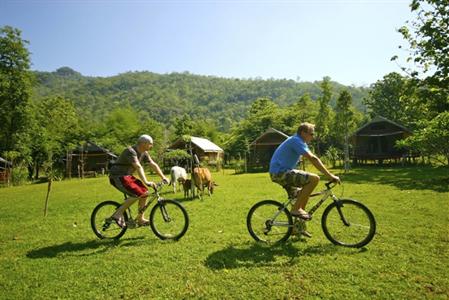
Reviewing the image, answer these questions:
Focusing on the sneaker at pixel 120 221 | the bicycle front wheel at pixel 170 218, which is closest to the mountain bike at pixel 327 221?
the bicycle front wheel at pixel 170 218

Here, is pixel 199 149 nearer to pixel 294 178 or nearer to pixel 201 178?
pixel 201 178

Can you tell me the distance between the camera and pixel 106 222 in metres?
6.80

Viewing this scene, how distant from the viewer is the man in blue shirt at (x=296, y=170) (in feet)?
19.0

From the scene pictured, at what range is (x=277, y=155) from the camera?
19.9 ft

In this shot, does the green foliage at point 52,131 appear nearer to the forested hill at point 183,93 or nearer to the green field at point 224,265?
the green field at point 224,265

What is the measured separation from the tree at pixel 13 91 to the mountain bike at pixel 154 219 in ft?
117

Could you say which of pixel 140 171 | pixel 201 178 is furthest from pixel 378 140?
pixel 140 171

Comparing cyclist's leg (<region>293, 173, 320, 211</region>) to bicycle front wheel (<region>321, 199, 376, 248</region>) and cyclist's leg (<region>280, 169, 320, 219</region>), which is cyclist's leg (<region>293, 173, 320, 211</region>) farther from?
bicycle front wheel (<region>321, 199, 376, 248</region>)

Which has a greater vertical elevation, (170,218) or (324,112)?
(324,112)

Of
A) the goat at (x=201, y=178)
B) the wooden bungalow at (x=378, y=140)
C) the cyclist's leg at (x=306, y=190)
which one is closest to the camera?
the cyclist's leg at (x=306, y=190)

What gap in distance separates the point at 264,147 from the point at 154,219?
32.9 meters

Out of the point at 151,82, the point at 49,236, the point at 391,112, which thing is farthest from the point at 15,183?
the point at 151,82

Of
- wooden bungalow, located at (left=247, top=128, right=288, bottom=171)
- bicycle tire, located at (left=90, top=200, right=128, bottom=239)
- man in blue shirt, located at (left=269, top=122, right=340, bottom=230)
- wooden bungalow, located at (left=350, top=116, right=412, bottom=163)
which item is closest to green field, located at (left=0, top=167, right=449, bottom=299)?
bicycle tire, located at (left=90, top=200, right=128, bottom=239)

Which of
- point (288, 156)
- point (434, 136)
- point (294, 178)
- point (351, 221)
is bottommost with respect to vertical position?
point (351, 221)
